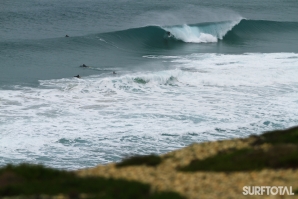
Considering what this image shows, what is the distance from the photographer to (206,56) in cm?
4069

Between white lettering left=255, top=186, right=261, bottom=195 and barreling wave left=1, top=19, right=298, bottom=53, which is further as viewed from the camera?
barreling wave left=1, top=19, right=298, bottom=53

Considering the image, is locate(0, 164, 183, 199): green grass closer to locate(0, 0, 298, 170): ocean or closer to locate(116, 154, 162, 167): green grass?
locate(116, 154, 162, 167): green grass

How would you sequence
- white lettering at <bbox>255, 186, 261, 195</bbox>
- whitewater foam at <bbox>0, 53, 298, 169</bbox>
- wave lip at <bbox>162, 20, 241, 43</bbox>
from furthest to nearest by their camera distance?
1. wave lip at <bbox>162, 20, 241, 43</bbox>
2. whitewater foam at <bbox>0, 53, 298, 169</bbox>
3. white lettering at <bbox>255, 186, 261, 195</bbox>

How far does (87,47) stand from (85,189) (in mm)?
34765

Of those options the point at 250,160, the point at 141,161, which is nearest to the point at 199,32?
the point at 141,161

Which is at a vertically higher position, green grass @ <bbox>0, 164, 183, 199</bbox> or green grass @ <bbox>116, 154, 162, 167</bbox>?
green grass @ <bbox>116, 154, 162, 167</bbox>

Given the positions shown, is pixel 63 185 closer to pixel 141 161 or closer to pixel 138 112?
pixel 141 161

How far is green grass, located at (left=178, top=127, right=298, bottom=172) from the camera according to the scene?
1020 cm

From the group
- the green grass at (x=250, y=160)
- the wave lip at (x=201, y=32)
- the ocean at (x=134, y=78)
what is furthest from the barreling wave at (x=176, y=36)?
the green grass at (x=250, y=160)

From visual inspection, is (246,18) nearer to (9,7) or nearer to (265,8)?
(265,8)

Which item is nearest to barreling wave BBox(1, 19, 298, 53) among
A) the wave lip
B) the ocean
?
the wave lip

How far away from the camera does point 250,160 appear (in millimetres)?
10594

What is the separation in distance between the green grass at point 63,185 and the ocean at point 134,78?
6167mm

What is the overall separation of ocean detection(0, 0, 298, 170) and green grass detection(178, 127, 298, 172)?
6460mm
